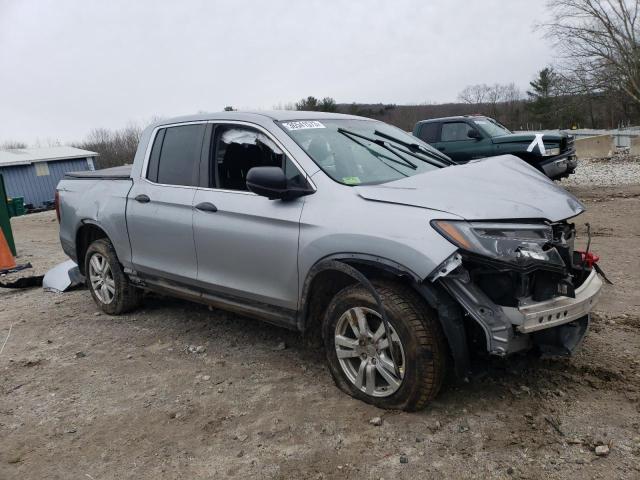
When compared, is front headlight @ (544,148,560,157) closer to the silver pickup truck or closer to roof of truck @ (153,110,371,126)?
the silver pickup truck

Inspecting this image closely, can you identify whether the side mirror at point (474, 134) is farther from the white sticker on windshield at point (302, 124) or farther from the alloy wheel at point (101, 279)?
the alloy wheel at point (101, 279)

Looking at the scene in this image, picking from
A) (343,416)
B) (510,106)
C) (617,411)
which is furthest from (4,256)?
(510,106)

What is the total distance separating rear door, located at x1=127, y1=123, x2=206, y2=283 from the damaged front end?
220cm

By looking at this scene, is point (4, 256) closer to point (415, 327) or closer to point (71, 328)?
point (71, 328)

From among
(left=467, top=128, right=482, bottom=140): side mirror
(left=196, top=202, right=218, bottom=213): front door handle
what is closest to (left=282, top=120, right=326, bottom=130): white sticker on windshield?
(left=196, top=202, right=218, bottom=213): front door handle

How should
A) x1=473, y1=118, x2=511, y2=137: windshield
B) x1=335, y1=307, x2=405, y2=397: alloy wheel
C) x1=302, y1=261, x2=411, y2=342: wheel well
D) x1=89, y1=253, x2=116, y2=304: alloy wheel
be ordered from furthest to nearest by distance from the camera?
1. x1=473, y1=118, x2=511, y2=137: windshield
2. x1=89, y1=253, x2=116, y2=304: alloy wheel
3. x1=302, y1=261, x2=411, y2=342: wheel well
4. x1=335, y1=307, x2=405, y2=397: alloy wheel

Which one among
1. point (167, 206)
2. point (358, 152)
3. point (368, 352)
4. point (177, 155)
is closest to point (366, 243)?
point (368, 352)

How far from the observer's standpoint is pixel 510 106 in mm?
65188

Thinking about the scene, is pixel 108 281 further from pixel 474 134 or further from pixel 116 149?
pixel 116 149

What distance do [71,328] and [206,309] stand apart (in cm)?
131

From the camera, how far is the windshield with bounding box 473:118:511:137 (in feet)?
41.4

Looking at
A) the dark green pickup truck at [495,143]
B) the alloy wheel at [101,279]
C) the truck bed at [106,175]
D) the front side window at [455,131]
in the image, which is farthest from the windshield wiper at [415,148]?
the front side window at [455,131]

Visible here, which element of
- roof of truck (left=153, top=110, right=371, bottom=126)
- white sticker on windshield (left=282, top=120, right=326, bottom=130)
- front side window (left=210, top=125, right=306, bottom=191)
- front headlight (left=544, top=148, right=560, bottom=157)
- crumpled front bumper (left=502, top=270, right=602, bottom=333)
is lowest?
crumpled front bumper (left=502, top=270, right=602, bottom=333)

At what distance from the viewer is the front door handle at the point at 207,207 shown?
4141 mm
